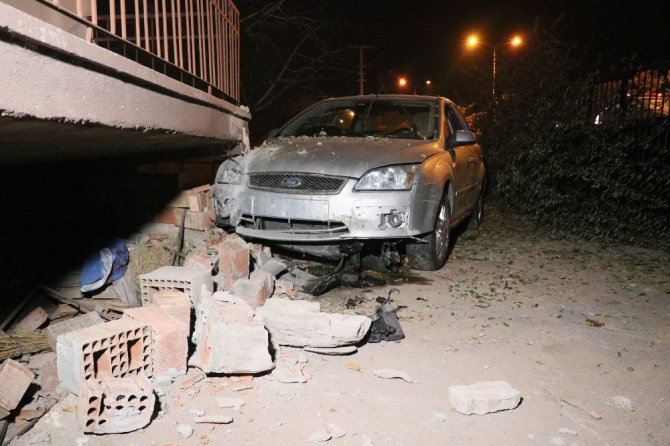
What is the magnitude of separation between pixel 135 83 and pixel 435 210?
279 cm

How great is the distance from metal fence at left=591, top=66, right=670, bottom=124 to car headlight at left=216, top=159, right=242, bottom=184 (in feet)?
19.4

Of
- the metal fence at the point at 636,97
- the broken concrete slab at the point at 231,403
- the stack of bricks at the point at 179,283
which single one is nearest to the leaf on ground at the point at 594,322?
the broken concrete slab at the point at 231,403

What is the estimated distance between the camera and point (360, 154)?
4574 mm

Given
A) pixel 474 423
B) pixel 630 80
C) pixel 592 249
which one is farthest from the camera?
pixel 630 80

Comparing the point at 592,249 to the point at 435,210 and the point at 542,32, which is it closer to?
the point at 435,210

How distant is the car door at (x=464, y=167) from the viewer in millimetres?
5863

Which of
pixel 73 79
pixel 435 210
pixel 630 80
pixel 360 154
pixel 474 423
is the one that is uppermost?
pixel 630 80

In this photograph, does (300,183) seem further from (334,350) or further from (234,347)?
(234,347)

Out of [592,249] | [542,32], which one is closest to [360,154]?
[592,249]

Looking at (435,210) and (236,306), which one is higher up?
(435,210)

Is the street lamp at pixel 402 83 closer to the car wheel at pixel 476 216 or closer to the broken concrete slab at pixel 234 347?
the car wheel at pixel 476 216

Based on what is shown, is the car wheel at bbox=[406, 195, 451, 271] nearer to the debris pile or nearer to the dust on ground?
the dust on ground

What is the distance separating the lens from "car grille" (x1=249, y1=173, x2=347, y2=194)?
Answer: 439 centimetres

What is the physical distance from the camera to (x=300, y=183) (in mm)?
4477
